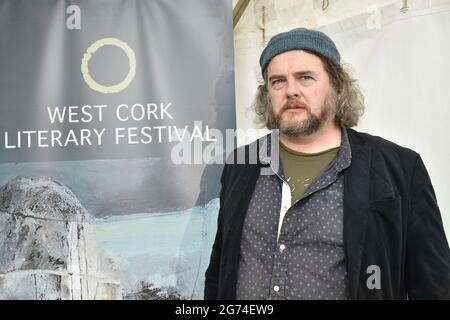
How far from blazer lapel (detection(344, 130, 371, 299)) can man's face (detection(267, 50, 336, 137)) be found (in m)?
0.13

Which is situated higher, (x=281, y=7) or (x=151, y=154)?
(x=281, y=7)

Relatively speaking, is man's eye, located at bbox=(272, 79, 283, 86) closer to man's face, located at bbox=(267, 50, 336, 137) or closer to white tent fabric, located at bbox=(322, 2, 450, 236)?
man's face, located at bbox=(267, 50, 336, 137)

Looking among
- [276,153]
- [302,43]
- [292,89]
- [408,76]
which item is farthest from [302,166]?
[408,76]

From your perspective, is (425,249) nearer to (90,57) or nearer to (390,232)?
(390,232)

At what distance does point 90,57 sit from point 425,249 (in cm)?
136

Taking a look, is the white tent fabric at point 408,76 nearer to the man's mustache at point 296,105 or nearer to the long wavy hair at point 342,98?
the long wavy hair at point 342,98

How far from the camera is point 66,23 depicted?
6.24 ft

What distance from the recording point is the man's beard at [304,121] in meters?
1.25

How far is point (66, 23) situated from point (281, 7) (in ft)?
2.73

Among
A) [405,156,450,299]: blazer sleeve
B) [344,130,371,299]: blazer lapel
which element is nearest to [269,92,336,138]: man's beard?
[344,130,371,299]: blazer lapel

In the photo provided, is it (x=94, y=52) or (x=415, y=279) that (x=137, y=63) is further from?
(x=415, y=279)

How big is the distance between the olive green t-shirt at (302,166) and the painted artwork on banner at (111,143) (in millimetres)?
604

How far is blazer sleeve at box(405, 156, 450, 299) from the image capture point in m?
1.12
